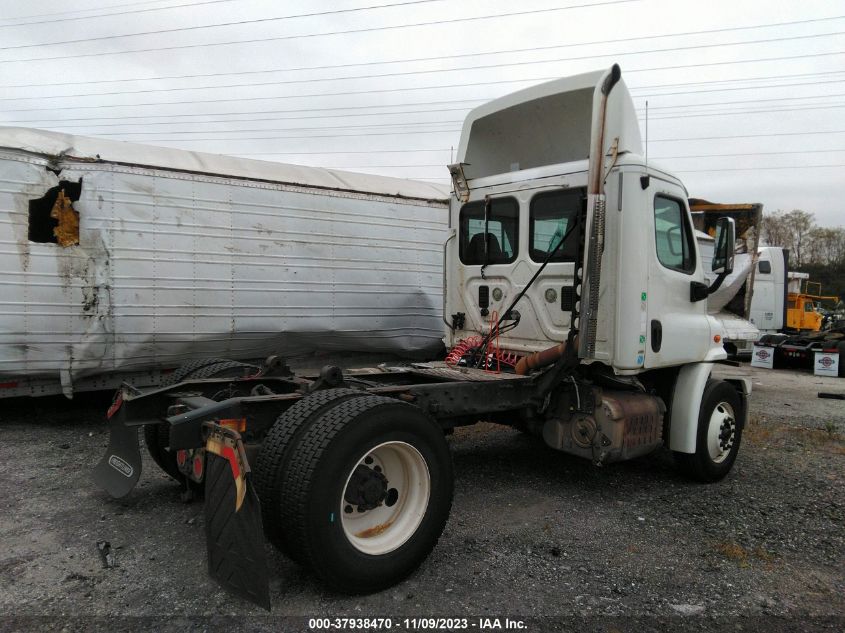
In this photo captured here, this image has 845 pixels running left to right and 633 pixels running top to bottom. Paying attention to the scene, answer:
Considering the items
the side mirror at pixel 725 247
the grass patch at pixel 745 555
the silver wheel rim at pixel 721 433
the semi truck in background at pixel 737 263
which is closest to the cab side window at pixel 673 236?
the side mirror at pixel 725 247

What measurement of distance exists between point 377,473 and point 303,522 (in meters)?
0.55

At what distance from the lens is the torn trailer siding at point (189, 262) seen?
6.63 metres

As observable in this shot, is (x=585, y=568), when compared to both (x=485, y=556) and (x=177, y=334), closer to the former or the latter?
(x=485, y=556)

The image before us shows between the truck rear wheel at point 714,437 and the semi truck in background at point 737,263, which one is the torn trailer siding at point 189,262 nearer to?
the semi truck in background at point 737,263

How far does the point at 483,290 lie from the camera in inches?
230

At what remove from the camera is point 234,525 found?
298cm

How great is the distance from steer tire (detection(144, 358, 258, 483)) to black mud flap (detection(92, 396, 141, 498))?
26 centimetres

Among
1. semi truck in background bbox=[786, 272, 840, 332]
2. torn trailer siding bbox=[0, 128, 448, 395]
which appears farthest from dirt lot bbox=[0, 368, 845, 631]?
semi truck in background bbox=[786, 272, 840, 332]

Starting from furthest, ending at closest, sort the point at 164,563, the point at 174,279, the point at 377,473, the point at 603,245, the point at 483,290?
the point at 174,279 < the point at 483,290 < the point at 603,245 < the point at 164,563 < the point at 377,473

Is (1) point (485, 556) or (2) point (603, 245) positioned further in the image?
(2) point (603, 245)

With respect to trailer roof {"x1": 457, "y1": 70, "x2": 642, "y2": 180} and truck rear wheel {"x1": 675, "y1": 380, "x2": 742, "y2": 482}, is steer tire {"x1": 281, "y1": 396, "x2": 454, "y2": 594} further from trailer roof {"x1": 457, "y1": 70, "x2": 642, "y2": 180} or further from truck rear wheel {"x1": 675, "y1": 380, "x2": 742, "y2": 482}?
trailer roof {"x1": 457, "y1": 70, "x2": 642, "y2": 180}

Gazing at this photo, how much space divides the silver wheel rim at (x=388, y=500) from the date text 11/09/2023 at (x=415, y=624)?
1.20 feet

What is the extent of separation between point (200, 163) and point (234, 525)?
5.76 m

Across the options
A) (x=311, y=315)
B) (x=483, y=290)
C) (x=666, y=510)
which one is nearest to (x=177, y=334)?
(x=311, y=315)
